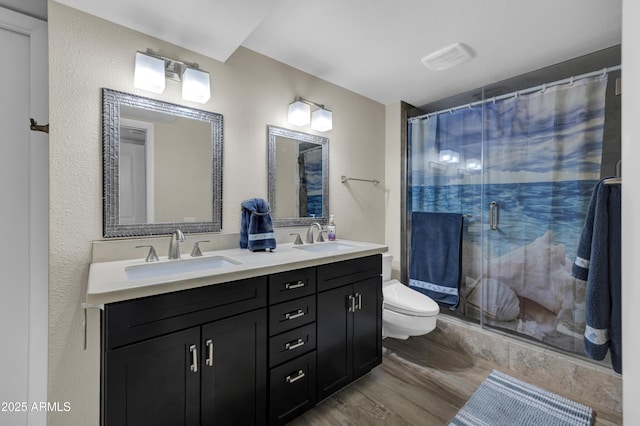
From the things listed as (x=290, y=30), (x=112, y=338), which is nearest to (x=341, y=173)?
(x=290, y=30)

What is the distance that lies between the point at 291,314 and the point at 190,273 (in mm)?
533

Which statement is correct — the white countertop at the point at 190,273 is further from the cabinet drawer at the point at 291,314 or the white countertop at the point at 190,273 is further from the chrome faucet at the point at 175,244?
the cabinet drawer at the point at 291,314

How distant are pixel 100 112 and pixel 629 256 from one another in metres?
2.17

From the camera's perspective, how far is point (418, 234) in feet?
8.46

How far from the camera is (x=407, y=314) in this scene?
6.29 ft

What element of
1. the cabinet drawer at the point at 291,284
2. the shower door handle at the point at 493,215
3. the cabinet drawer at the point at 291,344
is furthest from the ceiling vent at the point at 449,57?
the cabinet drawer at the point at 291,344

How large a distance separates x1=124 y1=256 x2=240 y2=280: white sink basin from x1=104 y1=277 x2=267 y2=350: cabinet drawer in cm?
19

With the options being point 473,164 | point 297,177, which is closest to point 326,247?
point 297,177

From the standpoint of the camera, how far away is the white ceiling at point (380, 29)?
1331mm

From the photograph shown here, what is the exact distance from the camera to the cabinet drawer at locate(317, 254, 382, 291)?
1533 mm

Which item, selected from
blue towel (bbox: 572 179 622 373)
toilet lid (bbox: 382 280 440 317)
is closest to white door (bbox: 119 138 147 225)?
toilet lid (bbox: 382 280 440 317)

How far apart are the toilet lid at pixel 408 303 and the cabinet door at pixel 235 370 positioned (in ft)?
3.46

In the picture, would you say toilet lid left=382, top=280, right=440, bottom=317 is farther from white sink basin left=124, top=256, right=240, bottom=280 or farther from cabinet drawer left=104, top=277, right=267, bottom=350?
white sink basin left=124, top=256, right=240, bottom=280

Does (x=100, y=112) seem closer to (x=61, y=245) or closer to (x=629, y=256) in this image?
(x=61, y=245)
